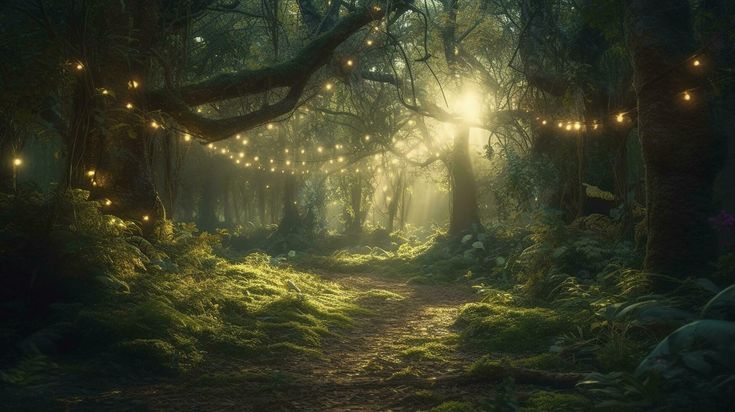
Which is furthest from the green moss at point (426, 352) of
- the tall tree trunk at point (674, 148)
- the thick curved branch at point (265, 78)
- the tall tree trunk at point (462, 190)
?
the tall tree trunk at point (462, 190)

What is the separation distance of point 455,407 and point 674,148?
389 cm

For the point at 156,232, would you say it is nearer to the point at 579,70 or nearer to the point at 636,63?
the point at 636,63

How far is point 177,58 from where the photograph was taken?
11141 mm

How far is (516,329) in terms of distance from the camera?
682 centimetres

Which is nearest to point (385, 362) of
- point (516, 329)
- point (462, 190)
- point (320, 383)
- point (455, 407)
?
point (320, 383)

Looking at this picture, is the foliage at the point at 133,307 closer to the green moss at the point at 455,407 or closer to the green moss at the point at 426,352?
the green moss at the point at 426,352

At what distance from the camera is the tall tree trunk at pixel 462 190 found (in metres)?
20.5

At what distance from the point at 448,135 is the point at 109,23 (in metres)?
15.3

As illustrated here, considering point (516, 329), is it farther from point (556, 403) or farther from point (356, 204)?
point (356, 204)

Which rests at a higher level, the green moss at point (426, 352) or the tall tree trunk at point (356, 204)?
the tall tree trunk at point (356, 204)

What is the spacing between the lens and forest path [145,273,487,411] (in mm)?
4523

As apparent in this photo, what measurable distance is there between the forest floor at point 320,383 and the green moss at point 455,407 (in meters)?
0.22

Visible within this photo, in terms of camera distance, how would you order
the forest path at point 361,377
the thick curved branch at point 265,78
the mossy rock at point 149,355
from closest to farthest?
1. the forest path at point 361,377
2. the mossy rock at point 149,355
3. the thick curved branch at point 265,78

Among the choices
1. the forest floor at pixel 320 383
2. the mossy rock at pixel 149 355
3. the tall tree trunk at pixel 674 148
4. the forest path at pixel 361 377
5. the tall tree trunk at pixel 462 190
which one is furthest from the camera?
the tall tree trunk at pixel 462 190
